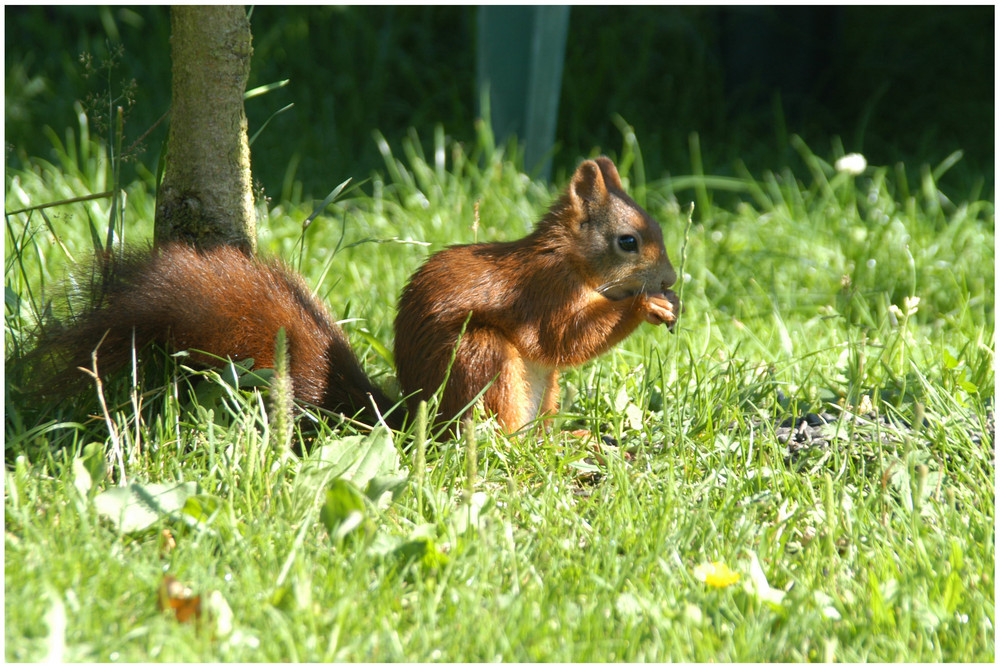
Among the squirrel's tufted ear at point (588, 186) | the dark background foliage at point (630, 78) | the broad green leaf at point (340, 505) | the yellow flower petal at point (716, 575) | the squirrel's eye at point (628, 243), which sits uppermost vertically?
the dark background foliage at point (630, 78)

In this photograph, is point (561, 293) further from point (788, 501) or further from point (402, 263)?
point (402, 263)

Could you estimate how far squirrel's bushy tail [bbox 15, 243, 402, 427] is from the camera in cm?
200

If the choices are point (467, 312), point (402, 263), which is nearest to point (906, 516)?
point (467, 312)

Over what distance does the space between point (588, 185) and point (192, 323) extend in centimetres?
98

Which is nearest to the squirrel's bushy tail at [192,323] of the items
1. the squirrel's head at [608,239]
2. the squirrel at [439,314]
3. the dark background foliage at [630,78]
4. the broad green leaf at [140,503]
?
the squirrel at [439,314]

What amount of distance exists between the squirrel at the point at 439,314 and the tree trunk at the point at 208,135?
0.53 feet

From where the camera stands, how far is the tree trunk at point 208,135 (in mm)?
2150

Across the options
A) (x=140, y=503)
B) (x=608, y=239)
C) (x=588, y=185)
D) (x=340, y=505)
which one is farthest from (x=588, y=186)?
(x=140, y=503)

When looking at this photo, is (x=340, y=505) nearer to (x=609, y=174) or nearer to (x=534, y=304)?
(x=534, y=304)

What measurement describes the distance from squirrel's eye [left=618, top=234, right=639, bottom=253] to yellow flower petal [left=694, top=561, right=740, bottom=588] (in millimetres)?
941

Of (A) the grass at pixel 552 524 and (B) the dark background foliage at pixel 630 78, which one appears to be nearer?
(A) the grass at pixel 552 524

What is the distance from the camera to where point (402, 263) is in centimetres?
339

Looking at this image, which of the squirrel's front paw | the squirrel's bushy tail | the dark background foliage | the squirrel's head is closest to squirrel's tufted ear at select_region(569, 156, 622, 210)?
the squirrel's head

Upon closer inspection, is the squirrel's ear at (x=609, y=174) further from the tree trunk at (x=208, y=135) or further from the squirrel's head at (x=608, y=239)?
the tree trunk at (x=208, y=135)
